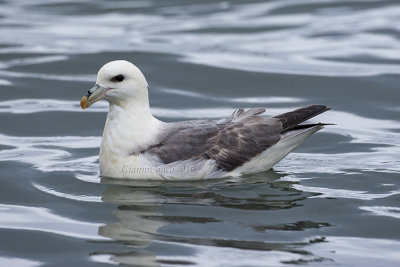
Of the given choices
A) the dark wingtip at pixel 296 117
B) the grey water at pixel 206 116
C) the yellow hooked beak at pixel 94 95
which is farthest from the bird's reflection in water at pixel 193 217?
the yellow hooked beak at pixel 94 95

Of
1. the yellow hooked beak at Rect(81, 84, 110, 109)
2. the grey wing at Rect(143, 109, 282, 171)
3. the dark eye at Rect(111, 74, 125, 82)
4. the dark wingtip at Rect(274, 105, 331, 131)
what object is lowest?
the grey wing at Rect(143, 109, 282, 171)

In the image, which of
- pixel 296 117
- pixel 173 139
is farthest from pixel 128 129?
pixel 296 117

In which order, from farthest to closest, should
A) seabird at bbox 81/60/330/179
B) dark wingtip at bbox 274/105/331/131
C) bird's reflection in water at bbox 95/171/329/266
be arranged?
1. dark wingtip at bbox 274/105/331/131
2. seabird at bbox 81/60/330/179
3. bird's reflection in water at bbox 95/171/329/266

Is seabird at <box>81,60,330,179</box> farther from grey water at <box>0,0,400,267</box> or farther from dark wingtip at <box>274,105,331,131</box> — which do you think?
grey water at <box>0,0,400,267</box>

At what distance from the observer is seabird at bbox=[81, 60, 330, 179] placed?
930 cm

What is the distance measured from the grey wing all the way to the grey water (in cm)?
29

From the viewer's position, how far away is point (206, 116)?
42.1 feet

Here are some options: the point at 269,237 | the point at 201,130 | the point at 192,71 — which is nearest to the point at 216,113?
the point at 192,71

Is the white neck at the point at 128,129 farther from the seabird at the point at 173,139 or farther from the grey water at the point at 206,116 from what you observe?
the grey water at the point at 206,116

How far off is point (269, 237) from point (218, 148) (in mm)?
1932

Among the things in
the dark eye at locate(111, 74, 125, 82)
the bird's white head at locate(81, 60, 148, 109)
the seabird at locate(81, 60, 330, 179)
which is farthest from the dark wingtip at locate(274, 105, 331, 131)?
the dark eye at locate(111, 74, 125, 82)

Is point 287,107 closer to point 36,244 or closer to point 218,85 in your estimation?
point 218,85

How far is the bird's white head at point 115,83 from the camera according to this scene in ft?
30.7

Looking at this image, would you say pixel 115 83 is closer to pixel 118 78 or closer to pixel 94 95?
pixel 118 78
